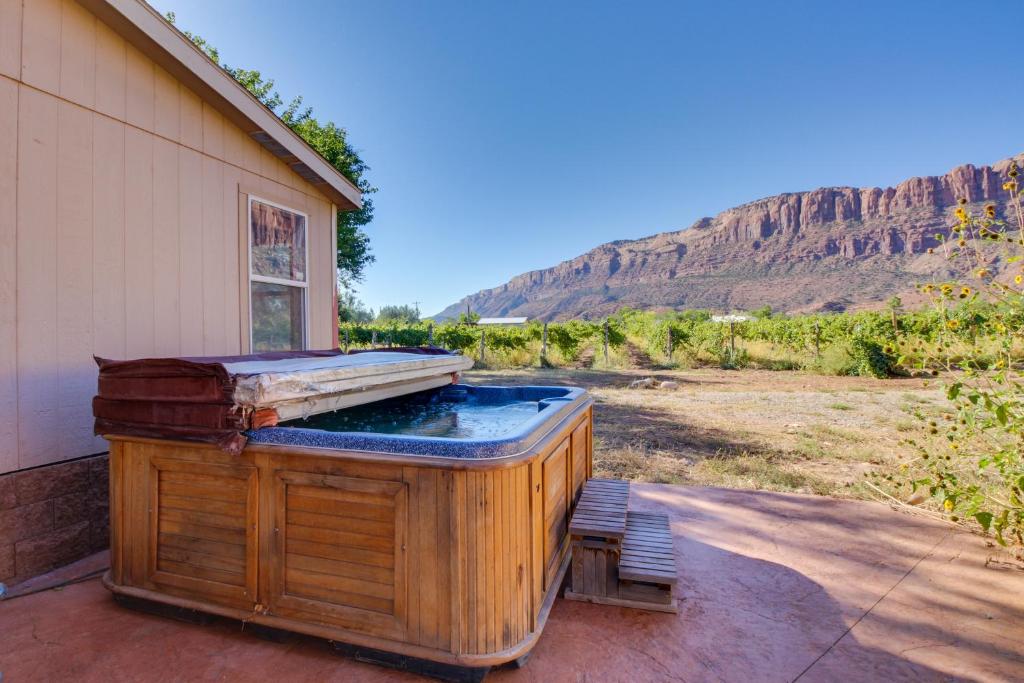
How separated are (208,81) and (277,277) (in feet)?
5.26

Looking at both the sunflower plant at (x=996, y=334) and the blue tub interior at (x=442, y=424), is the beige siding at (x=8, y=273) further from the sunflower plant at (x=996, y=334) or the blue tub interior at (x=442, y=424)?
the sunflower plant at (x=996, y=334)

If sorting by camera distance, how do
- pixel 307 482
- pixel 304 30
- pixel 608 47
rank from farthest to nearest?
pixel 608 47 < pixel 304 30 < pixel 307 482

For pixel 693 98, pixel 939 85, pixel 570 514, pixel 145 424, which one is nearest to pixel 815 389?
pixel 570 514

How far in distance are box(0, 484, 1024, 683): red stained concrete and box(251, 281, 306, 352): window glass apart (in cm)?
216

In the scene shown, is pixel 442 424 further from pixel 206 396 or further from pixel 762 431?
pixel 762 431

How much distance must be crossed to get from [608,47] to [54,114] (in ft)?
51.2

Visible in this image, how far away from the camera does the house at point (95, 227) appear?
96.1 inches

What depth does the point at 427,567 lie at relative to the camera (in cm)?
165

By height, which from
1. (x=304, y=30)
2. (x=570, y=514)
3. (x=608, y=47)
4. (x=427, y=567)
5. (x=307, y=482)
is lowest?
(x=570, y=514)

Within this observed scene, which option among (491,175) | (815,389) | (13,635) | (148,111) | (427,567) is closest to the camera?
(427,567)

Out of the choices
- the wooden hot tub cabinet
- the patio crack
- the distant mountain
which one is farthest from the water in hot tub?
the distant mountain

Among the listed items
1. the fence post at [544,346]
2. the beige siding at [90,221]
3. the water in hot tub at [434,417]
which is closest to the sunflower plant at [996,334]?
the water in hot tub at [434,417]

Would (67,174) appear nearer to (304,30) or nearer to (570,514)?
(570,514)

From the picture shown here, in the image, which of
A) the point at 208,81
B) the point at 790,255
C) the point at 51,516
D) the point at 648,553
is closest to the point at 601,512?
the point at 648,553
